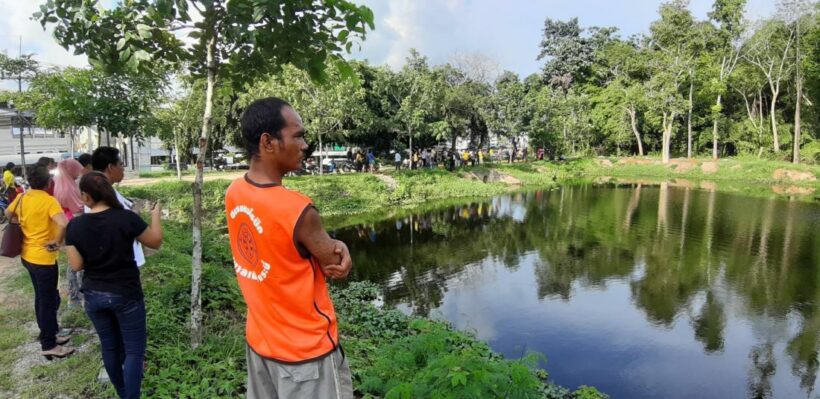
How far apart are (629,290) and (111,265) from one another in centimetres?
882

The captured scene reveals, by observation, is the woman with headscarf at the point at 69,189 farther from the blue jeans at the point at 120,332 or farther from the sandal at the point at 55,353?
the blue jeans at the point at 120,332

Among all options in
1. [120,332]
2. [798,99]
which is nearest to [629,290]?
[120,332]

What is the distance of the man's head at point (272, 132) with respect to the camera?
6.14ft

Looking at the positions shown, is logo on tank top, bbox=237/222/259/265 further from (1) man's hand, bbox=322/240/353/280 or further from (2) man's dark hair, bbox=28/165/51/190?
(2) man's dark hair, bbox=28/165/51/190

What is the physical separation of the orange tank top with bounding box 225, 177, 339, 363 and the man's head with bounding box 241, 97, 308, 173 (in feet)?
0.39

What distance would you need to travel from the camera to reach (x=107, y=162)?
406 cm

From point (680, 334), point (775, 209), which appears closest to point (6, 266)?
point (680, 334)

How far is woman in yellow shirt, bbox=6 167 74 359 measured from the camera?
4.17m

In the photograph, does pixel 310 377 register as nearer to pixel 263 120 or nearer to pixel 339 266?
pixel 339 266

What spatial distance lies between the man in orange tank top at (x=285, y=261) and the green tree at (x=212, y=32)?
5.35ft

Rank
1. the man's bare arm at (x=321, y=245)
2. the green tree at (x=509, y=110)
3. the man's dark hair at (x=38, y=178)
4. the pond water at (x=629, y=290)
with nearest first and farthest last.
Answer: the man's bare arm at (x=321, y=245) → the man's dark hair at (x=38, y=178) → the pond water at (x=629, y=290) → the green tree at (x=509, y=110)

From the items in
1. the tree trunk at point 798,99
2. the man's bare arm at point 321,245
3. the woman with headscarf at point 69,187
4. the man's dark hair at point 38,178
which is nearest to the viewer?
the man's bare arm at point 321,245

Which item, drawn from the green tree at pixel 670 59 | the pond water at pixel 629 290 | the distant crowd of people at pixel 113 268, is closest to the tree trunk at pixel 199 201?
the distant crowd of people at pixel 113 268

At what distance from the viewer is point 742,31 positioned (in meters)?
32.6
